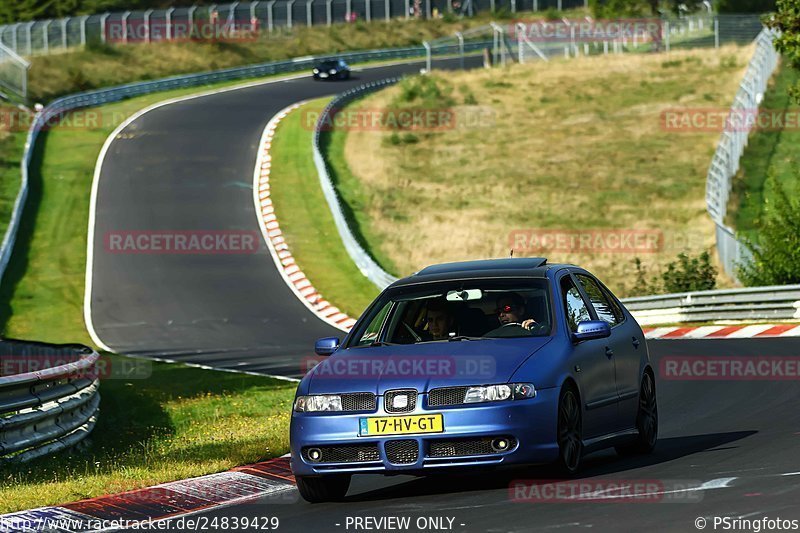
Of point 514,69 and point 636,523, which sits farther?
point 514,69

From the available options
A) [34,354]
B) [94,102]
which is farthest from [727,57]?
[34,354]

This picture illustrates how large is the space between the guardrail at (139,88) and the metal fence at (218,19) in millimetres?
4525

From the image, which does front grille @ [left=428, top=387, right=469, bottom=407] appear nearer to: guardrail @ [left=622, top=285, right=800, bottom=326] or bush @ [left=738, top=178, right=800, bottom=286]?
guardrail @ [left=622, top=285, right=800, bottom=326]

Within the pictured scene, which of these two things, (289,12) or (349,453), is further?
(289,12)

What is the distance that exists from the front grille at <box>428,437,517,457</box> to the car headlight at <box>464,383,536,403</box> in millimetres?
258

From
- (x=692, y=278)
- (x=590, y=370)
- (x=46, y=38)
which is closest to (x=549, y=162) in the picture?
(x=692, y=278)

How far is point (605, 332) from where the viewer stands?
32.6 ft

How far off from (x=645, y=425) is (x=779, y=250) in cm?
1769

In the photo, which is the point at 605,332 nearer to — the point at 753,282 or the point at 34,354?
the point at 34,354

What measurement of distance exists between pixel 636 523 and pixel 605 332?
2.54 m

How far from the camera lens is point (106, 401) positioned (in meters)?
19.7

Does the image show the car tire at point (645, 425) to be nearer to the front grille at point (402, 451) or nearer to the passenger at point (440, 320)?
the passenger at point (440, 320)

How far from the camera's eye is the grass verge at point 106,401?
36.6ft

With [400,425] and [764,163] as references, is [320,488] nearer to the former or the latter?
[400,425]
